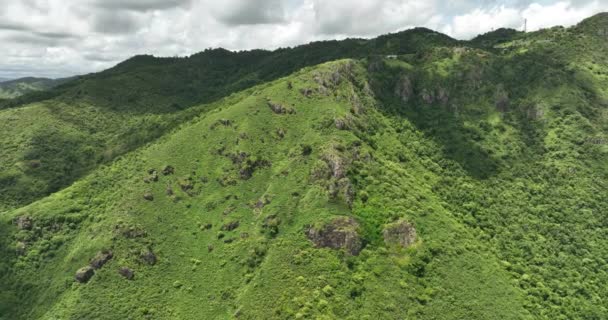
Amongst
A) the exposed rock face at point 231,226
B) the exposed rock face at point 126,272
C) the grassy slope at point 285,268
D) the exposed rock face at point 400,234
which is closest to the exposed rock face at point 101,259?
the grassy slope at point 285,268

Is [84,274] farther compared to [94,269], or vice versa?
[94,269]

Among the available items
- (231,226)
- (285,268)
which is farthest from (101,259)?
(285,268)

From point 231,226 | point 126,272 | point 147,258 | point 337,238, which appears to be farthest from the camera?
point 231,226

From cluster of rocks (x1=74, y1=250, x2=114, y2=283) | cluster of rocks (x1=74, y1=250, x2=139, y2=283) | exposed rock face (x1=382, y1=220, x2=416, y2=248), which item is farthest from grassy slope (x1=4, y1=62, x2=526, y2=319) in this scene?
exposed rock face (x1=382, y1=220, x2=416, y2=248)

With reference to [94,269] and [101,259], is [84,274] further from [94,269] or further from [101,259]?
[101,259]

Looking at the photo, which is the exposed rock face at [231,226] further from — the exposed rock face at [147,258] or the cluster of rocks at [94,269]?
the cluster of rocks at [94,269]

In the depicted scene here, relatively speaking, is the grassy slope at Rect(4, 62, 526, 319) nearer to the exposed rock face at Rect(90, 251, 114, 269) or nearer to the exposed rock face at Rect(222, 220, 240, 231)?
the exposed rock face at Rect(222, 220, 240, 231)
